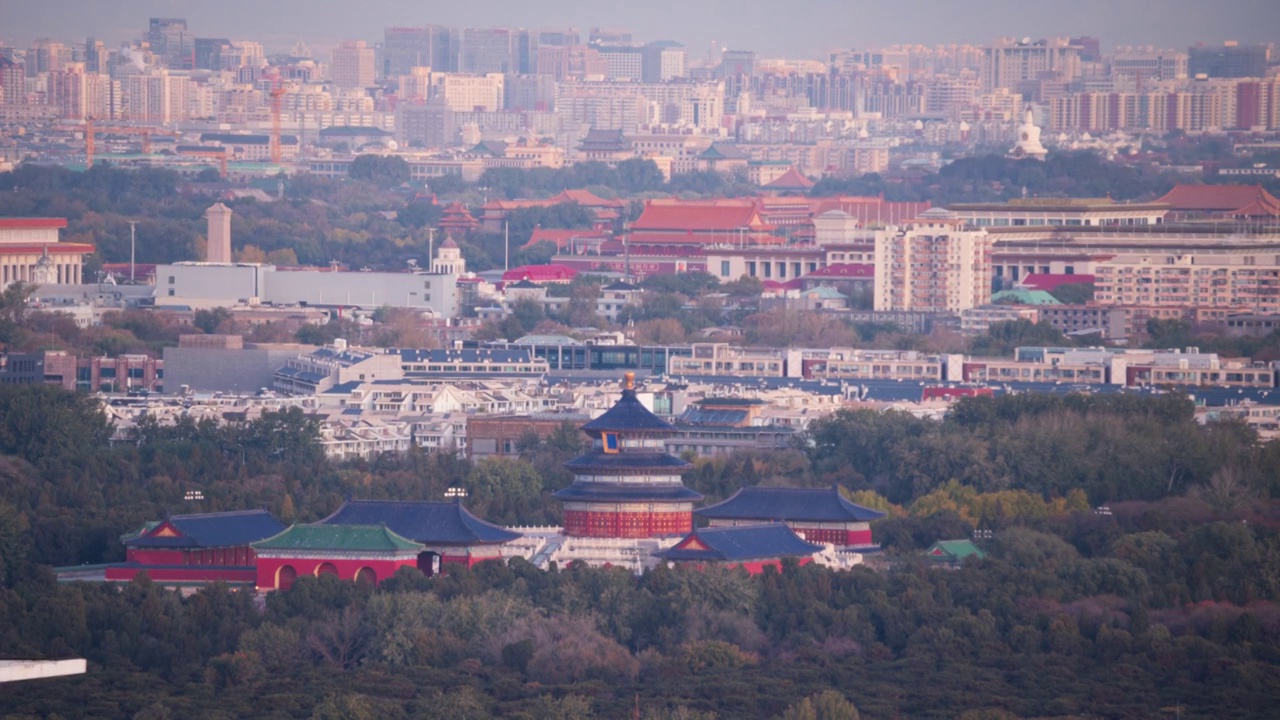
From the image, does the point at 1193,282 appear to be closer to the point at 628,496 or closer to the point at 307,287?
the point at 307,287

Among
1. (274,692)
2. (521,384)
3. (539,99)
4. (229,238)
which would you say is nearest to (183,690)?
(274,692)

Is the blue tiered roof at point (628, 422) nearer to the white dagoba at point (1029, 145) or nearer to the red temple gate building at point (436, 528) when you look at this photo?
the red temple gate building at point (436, 528)

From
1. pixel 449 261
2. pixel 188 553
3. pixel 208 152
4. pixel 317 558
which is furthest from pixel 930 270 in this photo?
pixel 208 152

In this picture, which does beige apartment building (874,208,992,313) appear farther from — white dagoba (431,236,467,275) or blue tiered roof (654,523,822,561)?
blue tiered roof (654,523,822,561)

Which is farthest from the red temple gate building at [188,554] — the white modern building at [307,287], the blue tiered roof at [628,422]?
the white modern building at [307,287]

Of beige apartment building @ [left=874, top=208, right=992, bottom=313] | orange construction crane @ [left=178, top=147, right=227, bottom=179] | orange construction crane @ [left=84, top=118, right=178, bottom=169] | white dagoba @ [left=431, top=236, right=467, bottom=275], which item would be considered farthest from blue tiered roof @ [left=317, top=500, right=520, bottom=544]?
orange construction crane @ [left=178, top=147, right=227, bottom=179]

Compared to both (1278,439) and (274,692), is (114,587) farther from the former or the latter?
(1278,439)
